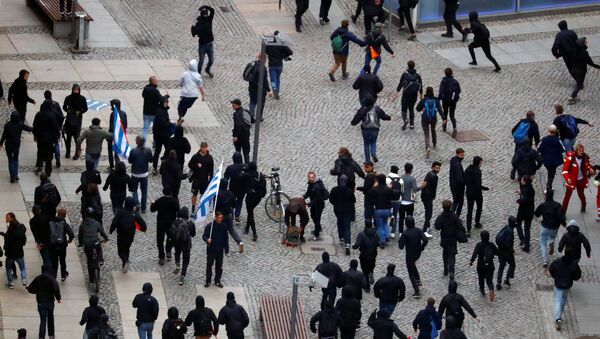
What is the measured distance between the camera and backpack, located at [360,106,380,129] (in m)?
35.8

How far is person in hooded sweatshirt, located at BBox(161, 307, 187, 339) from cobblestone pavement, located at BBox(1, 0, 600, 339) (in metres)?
2.28

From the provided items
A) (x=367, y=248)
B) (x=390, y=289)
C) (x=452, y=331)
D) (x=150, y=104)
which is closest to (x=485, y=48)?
(x=150, y=104)

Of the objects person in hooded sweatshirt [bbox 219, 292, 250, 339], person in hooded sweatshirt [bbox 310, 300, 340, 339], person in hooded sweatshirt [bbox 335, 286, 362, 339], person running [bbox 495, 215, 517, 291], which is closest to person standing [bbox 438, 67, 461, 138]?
person running [bbox 495, 215, 517, 291]

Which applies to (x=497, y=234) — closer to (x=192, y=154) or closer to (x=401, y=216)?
(x=401, y=216)

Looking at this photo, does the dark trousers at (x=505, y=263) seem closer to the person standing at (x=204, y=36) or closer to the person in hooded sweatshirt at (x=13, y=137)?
the person in hooded sweatshirt at (x=13, y=137)

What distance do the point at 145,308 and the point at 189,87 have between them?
995cm

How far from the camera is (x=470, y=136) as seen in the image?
38.2 m

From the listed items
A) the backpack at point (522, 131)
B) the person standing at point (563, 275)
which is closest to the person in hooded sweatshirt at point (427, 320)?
the person standing at point (563, 275)

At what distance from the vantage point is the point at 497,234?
32.3 m

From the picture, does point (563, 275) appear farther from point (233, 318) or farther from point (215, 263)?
point (215, 263)

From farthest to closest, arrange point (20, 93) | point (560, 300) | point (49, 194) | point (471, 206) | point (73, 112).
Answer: point (20, 93) → point (73, 112) → point (471, 206) → point (49, 194) → point (560, 300)

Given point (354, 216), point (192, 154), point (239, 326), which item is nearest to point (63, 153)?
point (192, 154)

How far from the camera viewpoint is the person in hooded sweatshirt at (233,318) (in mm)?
28406

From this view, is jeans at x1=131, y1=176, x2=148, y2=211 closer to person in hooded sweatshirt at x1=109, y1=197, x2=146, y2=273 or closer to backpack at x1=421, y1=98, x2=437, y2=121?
person in hooded sweatshirt at x1=109, y1=197, x2=146, y2=273
